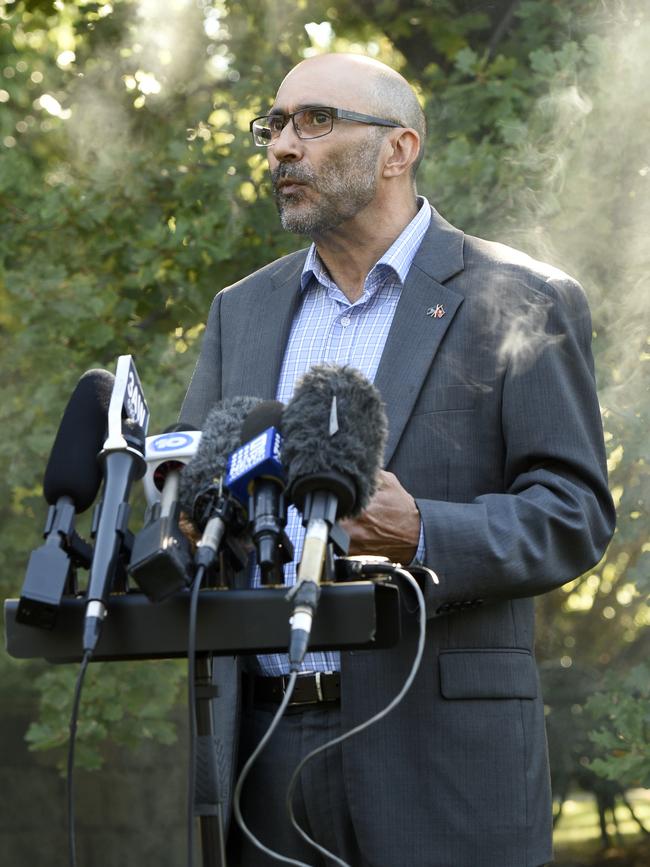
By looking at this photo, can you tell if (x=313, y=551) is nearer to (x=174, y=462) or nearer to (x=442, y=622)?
(x=174, y=462)

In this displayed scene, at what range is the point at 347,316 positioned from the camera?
107 inches

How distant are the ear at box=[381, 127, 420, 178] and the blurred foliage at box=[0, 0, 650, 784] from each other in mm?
1746

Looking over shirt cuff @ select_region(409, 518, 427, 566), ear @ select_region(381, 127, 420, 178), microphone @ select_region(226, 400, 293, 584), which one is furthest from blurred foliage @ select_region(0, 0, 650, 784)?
microphone @ select_region(226, 400, 293, 584)

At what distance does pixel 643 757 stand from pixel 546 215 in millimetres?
2048

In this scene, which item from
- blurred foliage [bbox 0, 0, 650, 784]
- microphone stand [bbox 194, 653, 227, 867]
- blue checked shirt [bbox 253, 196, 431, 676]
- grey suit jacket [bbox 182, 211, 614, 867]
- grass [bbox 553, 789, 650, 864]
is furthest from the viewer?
grass [bbox 553, 789, 650, 864]

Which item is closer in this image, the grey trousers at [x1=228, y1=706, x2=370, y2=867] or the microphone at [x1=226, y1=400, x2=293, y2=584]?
the microphone at [x1=226, y1=400, x2=293, y2=584]

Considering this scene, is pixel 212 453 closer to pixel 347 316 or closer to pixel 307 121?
pixel 347 316

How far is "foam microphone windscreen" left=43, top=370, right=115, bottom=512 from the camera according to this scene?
1781 millimetres

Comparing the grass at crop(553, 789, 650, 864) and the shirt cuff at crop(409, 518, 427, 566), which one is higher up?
the shirt cuff at crop(409, 518, 427, 566)

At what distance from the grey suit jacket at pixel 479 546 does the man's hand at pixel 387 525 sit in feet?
0.13

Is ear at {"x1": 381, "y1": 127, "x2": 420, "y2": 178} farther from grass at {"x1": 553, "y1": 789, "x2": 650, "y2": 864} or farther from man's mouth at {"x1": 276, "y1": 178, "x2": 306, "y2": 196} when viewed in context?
grass at {"x1": 553, "y1": 789, "x2": 650, "y2": 864}

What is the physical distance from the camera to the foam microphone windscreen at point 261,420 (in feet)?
5.37

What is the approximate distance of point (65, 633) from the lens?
166 cm

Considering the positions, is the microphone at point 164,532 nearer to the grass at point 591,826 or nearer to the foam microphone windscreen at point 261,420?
the foam microphone windscreen at point 261,420
